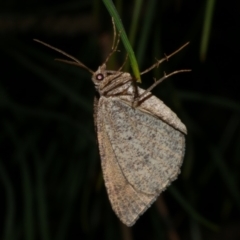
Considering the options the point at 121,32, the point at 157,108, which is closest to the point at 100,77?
the point at 157,108

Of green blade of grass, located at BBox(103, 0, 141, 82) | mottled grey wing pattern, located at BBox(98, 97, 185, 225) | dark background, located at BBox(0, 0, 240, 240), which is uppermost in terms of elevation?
green blade of grass, located at BBox(103, 0, 141, 82)

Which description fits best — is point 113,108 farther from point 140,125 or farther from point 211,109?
point 211,109

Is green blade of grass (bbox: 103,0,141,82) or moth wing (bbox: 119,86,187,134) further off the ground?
green blade of grass (bbox: 103,0,141,82)

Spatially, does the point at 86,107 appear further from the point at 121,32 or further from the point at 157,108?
the point at 121,32

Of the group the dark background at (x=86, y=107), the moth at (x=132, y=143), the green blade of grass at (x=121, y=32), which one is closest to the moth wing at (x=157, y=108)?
the moth at (x=132, y=143)

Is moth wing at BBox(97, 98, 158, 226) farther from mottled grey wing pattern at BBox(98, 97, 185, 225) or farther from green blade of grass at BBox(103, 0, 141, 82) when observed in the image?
green blade of grass at BBox(103, 0, 141, 82)

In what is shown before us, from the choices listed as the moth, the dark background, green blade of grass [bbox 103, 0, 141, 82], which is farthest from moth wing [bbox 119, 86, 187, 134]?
green blade of grass [bbox 103, 0, 141, 82]
